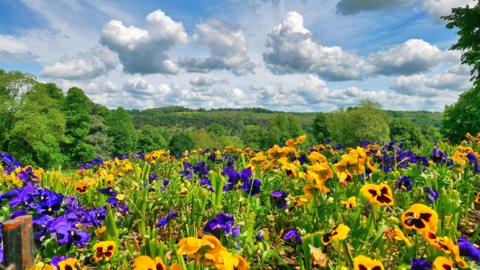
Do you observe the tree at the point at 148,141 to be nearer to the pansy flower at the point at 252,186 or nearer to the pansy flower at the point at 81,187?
the pansy flower at the point at 81,187

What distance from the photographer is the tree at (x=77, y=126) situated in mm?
35906

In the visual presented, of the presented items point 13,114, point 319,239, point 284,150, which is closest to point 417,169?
point 284,150

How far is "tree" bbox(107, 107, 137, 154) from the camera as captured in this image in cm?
4703

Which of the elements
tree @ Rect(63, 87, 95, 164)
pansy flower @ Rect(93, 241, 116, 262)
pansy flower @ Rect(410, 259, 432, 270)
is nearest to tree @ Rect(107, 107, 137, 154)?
tree @ Rect(63, 87, 95, 164)

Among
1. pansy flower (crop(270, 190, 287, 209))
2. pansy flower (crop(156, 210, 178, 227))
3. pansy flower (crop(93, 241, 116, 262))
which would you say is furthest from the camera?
pansy flower (crop(270, 190, 287, 209))

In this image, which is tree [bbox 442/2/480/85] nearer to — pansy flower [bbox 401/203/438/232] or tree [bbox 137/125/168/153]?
pansy flower [bbox 401/203/438/232]

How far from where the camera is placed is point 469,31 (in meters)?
19.1

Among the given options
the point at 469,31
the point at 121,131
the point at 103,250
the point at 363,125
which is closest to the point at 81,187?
the point at 103,250

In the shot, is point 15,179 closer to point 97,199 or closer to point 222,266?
point 97,199

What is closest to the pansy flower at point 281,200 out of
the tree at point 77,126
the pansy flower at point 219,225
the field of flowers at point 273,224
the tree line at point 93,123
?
the field of flowers at point 273,224

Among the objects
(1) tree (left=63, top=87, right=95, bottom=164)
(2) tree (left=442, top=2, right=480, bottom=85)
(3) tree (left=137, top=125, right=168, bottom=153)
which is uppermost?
(2) tree (left=442, top=2, right=480, bottom=85)

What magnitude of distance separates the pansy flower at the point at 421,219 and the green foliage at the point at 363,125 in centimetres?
4661

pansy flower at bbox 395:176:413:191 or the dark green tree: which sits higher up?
pansy flower at bbox 395:176:413:191

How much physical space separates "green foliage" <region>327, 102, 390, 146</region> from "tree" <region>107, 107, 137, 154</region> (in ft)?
97.2
